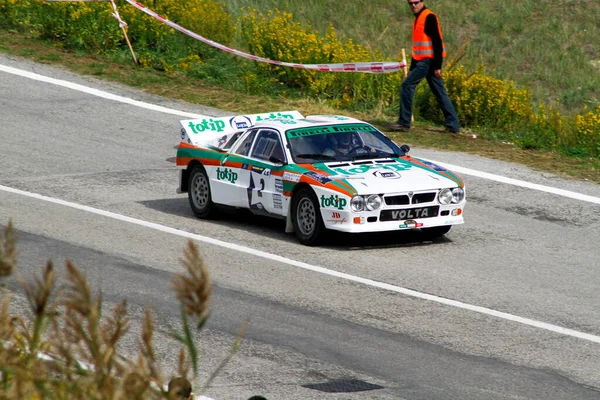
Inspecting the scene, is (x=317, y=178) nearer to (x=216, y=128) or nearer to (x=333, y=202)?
(x=333, y=202)

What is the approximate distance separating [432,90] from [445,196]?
6.02 m

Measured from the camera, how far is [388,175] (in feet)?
38.1

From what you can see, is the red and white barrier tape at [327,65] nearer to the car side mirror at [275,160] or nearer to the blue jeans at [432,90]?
the blue jeans at [432,90]

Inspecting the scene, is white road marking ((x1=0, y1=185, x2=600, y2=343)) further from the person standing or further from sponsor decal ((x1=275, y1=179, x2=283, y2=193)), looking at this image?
the person standing

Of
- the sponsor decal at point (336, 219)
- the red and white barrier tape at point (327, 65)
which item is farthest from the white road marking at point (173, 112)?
the sponsor decal at point (336, 219)

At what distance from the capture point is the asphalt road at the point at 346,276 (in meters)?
7.57

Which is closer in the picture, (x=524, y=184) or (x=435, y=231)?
(x=435, y=231)

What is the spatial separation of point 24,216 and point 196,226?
209cm

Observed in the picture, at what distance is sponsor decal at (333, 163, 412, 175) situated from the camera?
1166cm

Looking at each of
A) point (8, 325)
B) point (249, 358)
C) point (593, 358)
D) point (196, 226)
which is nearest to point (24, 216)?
point (196, 226)

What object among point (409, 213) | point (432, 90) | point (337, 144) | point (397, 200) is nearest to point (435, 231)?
point (409, 213)

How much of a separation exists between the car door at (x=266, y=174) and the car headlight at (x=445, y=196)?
5.88 feet

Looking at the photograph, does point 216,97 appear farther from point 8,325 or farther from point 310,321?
point 8,325

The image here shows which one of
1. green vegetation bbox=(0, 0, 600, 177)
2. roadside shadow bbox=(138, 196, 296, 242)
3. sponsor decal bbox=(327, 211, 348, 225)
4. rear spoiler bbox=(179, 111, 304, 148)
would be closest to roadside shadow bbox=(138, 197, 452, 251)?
roadside shadow bbox=(138, 196, 296, 242)
